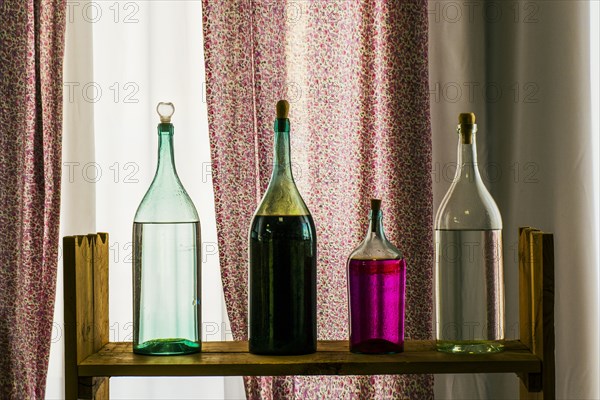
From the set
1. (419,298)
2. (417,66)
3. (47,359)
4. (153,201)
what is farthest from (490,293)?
(47,359)

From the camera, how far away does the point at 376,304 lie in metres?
0.97

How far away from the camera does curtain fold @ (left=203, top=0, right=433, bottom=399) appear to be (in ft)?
5.31

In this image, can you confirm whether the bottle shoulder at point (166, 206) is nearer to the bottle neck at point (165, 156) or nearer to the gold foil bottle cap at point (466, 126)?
the bottle neck at point (165, 156)

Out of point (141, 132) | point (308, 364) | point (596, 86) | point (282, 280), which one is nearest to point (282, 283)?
point (282, 280)

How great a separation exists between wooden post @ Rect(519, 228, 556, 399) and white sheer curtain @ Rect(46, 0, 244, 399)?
34.1 inches

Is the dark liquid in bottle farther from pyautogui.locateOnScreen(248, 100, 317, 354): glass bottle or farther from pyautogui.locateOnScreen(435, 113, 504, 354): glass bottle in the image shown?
pyautogui.locateOnScreen(435, 113, 504, 354): glass bottle

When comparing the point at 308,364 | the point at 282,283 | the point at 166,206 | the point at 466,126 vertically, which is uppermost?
the point at 466,126

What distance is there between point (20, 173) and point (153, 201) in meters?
0.75

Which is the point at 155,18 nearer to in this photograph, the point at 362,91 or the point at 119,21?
the point at 119,21

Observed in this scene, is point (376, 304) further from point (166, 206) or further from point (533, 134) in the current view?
point (533, 134)

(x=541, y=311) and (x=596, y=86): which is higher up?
(x=596, y=86)

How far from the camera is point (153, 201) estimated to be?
3.29 ft

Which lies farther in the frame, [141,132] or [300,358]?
[141,132]

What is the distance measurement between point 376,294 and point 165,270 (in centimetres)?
29
